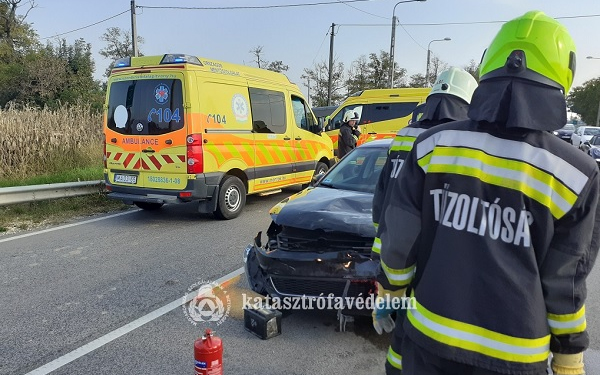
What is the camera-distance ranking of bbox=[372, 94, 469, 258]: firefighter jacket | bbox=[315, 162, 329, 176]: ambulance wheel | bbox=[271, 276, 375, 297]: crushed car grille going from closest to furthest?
1. bbox=[372, 94, 469, 258]: firefighter jacket
2. bbox=[271, 276, 375, 297]: crushed car grille
3. bbox=[315, 162, 329, 176]: ambulance wheel

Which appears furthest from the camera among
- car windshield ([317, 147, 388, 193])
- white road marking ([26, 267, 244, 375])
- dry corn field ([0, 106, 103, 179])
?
dry corn field ([0, 106, 103, 179])

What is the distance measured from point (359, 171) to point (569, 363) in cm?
360

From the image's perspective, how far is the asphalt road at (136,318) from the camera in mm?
3098

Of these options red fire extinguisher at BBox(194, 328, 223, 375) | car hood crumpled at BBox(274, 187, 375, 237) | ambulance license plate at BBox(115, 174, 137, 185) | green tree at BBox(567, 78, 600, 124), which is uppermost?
green tree at BBox(567, 78, 600, 124)

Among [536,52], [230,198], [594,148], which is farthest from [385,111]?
[536,52]

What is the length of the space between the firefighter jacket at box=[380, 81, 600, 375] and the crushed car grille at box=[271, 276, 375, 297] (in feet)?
5.98

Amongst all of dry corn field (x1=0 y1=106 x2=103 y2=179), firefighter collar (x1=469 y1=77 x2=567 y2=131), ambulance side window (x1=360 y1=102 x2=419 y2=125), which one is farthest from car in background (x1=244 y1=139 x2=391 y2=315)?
ambulance side window (x1=360 y1=102 x2=419 y2=125)

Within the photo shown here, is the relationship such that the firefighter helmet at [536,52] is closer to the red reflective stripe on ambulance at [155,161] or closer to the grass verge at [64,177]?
the red reflective stripe on ambulance at [155,161]

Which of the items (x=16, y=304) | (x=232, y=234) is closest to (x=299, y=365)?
(x=16, y=304)

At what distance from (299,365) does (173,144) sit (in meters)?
4.60

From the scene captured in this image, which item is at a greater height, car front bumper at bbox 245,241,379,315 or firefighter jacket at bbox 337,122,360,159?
firefighter jacket at bbox 337,122,360,159

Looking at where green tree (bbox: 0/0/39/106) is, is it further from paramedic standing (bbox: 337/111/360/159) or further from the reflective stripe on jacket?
the reflective stripe on jacket

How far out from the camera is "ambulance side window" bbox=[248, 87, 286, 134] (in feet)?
26.3

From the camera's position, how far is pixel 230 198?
7.55 metres
